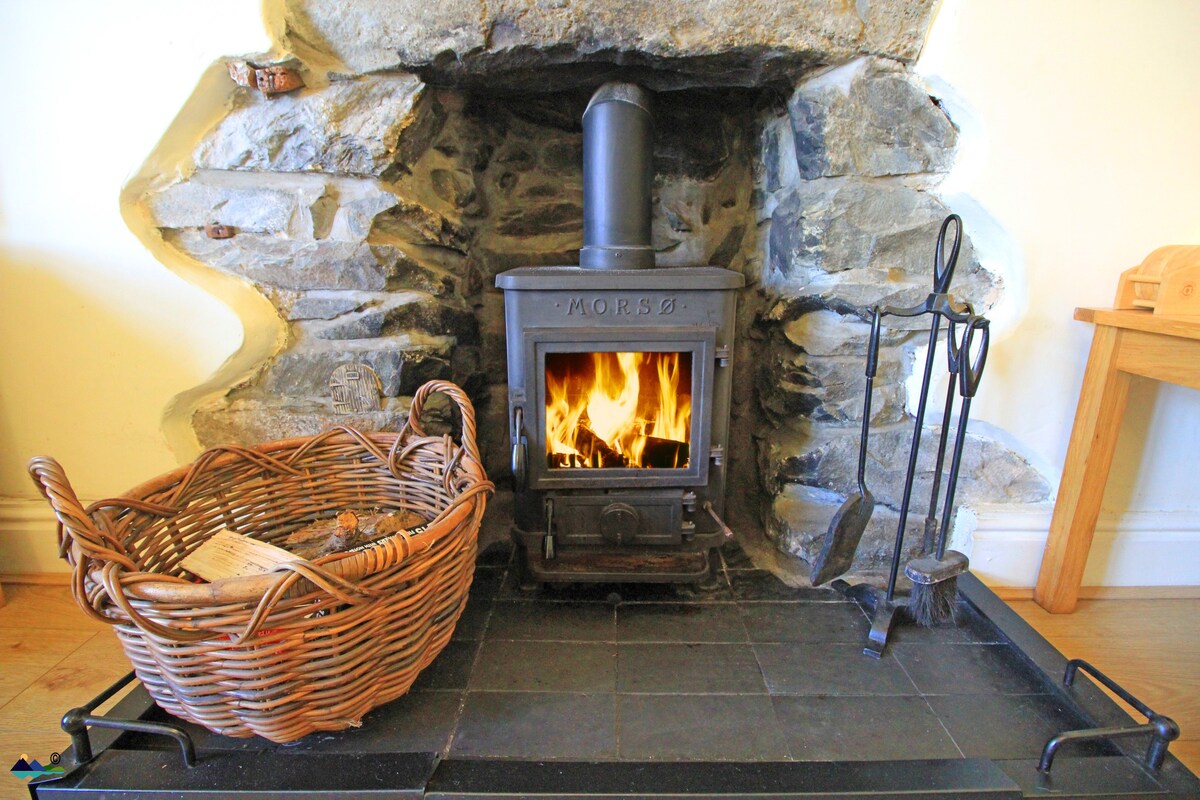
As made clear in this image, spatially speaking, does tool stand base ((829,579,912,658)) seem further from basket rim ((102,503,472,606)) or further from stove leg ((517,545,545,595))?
basket rim ((102,503,472,606))

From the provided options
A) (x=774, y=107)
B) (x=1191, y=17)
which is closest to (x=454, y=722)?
(x=774, y=107)

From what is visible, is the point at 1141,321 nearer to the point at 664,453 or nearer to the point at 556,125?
the point at 664,453

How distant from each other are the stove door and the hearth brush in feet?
1.48

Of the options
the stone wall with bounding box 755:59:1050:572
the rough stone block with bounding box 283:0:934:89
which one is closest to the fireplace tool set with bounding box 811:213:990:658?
the stone wall with bounding box 755:59:1050:572

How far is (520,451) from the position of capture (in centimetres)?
129

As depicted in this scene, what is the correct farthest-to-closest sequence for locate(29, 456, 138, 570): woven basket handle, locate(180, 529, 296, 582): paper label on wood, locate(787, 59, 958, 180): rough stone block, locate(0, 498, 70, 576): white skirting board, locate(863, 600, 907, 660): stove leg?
locate(0, 498, 70, 576): white skirting board
locate(787, 59, 958, 180): rough stone block
locate(863, 600, 907, 660): stove leg
locate(180, 529, 296, 582): paper label on wood
locate(29, 456, 138, 570): woven basket handle

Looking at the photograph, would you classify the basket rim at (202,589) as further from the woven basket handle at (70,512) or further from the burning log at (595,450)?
the burning log at (595,450)

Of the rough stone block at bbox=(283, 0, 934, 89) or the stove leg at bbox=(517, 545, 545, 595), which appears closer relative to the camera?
the rough stone block at bbox=(283, 0, 934, 89)

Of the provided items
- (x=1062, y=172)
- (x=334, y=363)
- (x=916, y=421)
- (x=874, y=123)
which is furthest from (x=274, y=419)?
(x=1062, y=172)

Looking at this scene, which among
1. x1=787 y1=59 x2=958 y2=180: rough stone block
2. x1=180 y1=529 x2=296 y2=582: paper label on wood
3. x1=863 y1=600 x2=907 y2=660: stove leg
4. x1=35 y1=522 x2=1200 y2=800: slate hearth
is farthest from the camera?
x1=787 y1=59 x2=958 y2=180: rough stone block

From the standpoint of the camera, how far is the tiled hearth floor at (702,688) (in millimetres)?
957

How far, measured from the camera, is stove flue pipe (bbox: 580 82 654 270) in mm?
1321

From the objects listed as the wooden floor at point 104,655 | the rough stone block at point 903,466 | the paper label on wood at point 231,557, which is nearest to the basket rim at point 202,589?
the paper label on wood at point 231,557

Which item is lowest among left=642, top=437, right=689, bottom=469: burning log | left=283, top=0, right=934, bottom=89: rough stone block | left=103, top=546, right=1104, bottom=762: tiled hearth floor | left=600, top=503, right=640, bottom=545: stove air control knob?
left=103, top=546, right=1104, bottom=762: tiled hearth floor
